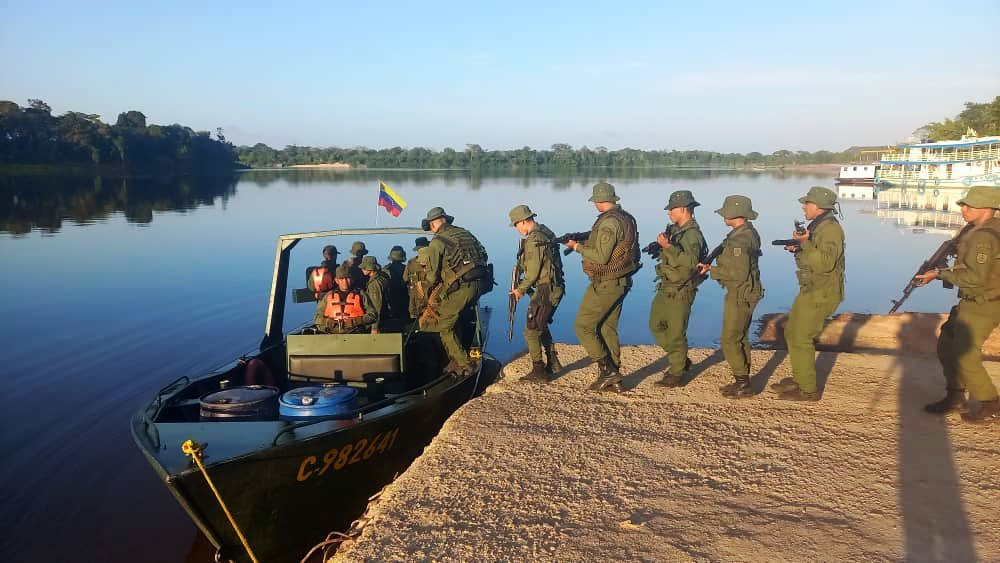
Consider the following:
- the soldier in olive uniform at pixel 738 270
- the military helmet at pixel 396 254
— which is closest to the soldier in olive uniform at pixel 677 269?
the soldier in olive uniform at pixel 738 270

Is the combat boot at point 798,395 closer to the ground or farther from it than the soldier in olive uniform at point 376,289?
closer to the ground

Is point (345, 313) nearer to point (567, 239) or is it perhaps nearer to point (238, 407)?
point (238, 407)

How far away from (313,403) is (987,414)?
207 inches

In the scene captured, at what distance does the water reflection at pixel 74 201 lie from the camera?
31312mm

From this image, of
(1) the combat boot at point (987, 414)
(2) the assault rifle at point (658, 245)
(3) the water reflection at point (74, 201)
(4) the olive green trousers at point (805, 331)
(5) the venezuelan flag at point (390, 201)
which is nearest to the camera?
(1) the combat boot at point (987, 414)

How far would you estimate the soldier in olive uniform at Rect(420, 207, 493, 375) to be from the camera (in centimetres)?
679

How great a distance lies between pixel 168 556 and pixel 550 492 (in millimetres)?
3478

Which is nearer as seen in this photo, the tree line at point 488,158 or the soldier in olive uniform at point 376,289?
the soldier in olive uniform at point 376,289

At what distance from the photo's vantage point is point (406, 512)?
453 cm

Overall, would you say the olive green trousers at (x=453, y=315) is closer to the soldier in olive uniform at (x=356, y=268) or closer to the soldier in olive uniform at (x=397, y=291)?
the soldier in olive uniform at (x=356, y=268)

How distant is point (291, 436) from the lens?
4.77 m

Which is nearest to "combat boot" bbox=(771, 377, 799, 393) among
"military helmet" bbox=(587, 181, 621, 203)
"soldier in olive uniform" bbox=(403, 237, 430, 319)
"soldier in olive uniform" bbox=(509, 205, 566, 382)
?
"soldier in olive uniform" bbox=(509, 205, 566, 382)

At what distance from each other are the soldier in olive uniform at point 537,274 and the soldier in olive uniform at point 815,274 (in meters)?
2.19

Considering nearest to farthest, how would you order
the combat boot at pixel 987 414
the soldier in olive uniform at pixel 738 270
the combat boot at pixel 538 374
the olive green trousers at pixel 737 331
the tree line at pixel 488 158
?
the combat boot at pixel 987 414 < the soldier in olive uniform at pixel 738 270 < the olive green trousers at pixel 737 331 < the combat boot at pixel 538 374 < the tree line at pixel 488 158
